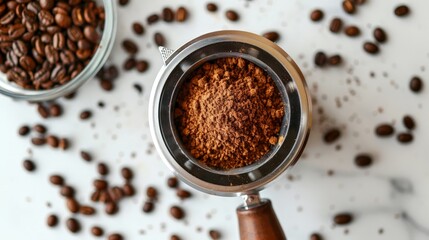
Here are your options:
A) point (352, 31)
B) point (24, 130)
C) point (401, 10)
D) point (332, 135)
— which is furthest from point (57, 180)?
point (401, 10)

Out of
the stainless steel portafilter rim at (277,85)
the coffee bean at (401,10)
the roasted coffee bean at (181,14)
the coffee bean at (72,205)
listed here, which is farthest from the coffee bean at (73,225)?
the coffee bean at (401,10)

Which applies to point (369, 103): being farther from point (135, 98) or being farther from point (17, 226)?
point (17, 226)

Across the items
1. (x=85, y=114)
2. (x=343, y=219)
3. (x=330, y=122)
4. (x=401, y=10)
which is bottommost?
(x=343, y=219)

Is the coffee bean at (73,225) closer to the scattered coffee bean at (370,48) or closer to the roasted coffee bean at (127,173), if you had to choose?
the roasted coffee bean at (127,173)

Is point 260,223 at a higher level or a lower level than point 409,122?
lower

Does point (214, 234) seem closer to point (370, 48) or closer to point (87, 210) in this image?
point (87, 210)

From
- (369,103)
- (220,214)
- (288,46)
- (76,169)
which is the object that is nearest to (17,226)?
(76,169)
